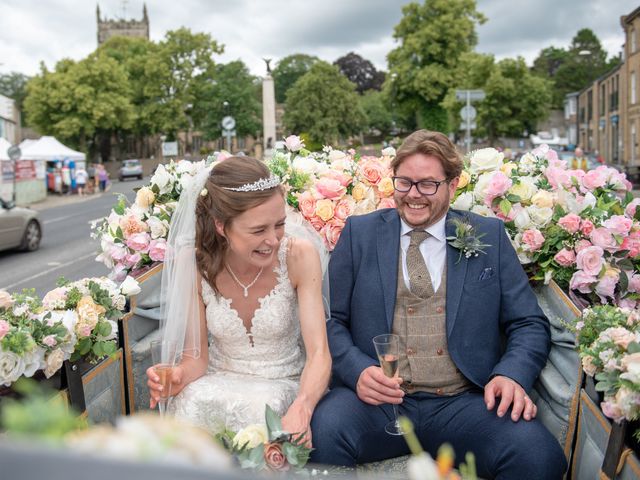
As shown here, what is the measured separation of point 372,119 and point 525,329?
91080 millimetres

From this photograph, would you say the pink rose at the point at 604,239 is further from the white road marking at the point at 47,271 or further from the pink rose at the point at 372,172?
the white road marking at the point at 47,271

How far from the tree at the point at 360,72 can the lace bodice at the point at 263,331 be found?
97.5m

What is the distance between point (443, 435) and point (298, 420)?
0.68 meters

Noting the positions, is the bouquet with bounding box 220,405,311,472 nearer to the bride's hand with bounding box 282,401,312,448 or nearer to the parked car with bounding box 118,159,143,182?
the bride's hand with bounding box 282,401,312,448

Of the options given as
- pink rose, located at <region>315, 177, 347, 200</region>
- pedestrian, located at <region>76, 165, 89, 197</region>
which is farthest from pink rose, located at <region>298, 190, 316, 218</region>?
pedestrian, located at <region>76, 165, 89, 197</region>

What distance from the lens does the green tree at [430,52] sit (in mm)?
A: 47156

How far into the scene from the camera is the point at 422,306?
321 centimetres

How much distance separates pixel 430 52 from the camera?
155 ft

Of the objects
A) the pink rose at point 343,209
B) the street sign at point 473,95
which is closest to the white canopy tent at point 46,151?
the street sign at point 473,95

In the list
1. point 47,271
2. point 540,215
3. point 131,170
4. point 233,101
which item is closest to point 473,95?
point 47,271

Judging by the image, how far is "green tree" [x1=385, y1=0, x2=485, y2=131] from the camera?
47.2m

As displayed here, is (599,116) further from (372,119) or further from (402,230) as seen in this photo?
(402,230)

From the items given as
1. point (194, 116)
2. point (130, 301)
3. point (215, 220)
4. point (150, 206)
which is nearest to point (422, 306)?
point (215, 220)

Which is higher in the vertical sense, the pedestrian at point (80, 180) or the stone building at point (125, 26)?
the stone building at point (125, 26)
